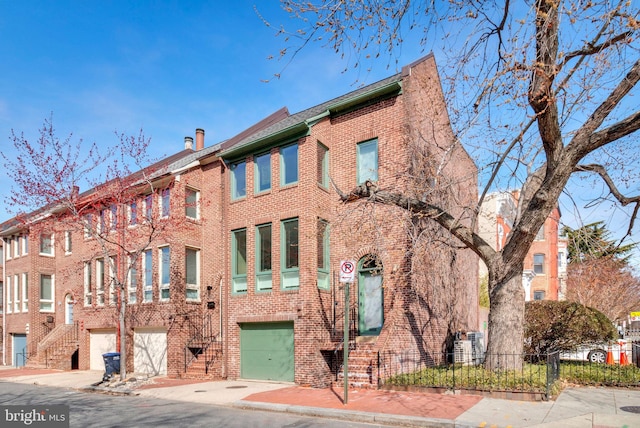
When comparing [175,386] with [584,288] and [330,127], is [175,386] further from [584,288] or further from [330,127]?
[584,288]

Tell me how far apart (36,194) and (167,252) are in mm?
4703

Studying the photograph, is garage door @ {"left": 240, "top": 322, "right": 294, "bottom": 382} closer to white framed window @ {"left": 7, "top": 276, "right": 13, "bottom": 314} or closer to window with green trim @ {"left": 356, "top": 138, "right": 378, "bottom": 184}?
window with green trim @ {"left": 356, "top": 138, "right": 378, "bottom": 184}

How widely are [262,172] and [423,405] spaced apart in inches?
361

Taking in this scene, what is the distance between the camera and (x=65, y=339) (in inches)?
843

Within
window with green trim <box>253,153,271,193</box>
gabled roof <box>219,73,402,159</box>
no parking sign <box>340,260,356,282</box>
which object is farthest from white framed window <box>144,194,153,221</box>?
no parking sign <box>340,260,356,282</box>

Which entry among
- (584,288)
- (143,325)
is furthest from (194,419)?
(584,288)

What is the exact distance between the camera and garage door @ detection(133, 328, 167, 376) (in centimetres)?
1700

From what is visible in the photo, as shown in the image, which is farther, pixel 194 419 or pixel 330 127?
pixel 330 127

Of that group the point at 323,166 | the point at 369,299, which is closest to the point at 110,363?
the point at 369,299

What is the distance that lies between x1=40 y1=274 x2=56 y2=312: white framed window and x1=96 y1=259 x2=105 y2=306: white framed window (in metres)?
6.87

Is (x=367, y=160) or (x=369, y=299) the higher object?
(x=367, y=160)

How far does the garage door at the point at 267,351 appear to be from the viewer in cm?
1384

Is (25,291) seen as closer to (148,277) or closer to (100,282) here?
(100,282)

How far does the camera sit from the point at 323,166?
1515cm
